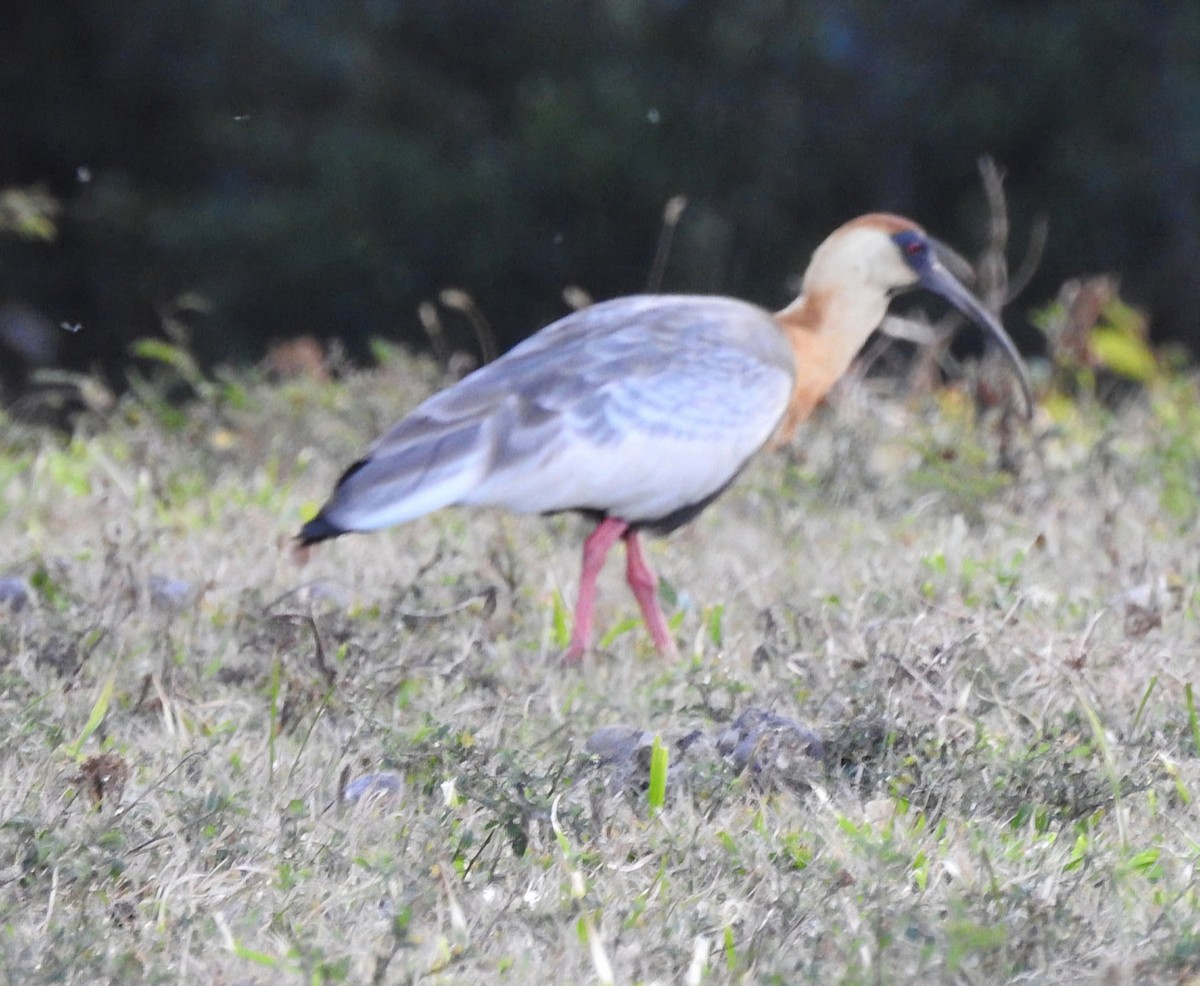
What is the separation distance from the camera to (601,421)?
465cm

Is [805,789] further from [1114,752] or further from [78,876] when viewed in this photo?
[78,876]

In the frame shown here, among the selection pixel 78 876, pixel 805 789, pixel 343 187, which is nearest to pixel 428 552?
pixel 805 789

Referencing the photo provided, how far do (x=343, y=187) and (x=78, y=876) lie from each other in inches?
402

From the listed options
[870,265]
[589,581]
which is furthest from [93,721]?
[870,265]

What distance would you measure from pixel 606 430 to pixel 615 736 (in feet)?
3.93

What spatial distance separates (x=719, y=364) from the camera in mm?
4797

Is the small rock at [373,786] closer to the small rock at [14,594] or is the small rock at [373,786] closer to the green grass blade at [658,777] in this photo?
the green grass blade at [658,777]

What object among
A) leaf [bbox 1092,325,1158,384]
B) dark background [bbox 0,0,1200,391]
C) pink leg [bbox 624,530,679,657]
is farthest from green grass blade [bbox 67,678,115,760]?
dark background [bbox 0,0,1200,391]

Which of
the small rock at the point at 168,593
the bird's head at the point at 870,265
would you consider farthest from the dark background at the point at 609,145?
the small rock at the point at 168,593

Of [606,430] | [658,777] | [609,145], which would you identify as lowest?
[609,145]

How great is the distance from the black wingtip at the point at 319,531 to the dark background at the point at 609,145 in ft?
25.5

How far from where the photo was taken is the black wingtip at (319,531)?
427 centimetres

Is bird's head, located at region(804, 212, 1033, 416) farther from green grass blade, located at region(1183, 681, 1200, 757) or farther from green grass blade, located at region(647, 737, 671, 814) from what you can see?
green grass blade, located at region(647, 737, 671, 814)

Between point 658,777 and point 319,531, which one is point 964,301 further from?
point 658,777
